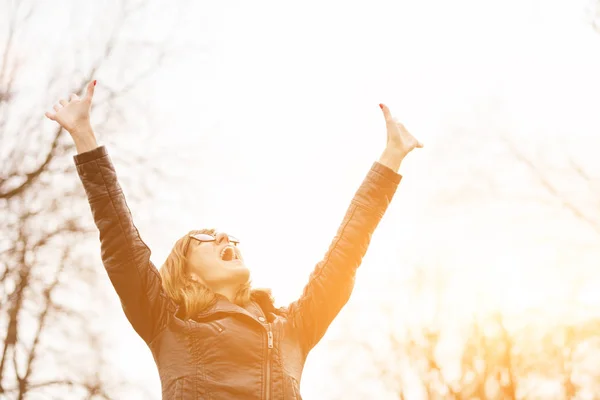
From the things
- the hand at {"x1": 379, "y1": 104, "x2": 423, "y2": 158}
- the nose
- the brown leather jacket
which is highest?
the hand at {"x1": 379, "y1": 104, "x2": 423, "y2": 158}

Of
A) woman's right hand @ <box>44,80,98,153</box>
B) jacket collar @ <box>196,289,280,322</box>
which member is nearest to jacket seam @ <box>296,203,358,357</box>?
jacket collar @ <box>196,289,280,322</box>

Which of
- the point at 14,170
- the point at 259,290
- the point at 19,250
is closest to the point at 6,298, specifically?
the point at 19,250

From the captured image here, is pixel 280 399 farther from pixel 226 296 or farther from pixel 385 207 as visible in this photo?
pixel 385 207

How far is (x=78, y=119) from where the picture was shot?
346 cm

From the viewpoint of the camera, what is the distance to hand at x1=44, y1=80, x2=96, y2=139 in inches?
135

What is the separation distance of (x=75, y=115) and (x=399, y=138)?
62.9 inches

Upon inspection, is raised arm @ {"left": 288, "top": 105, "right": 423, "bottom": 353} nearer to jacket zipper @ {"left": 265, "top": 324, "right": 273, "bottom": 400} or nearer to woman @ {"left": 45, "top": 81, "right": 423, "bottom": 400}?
woman @ {"left": 45, "top": 81, "right": 423, "bottom": 400}

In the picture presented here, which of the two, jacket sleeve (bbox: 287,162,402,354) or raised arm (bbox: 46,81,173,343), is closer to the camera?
raised arm (bbox: 46,81,173,343)

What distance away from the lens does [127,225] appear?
3322mm

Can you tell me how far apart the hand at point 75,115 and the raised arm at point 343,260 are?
130 centimetres

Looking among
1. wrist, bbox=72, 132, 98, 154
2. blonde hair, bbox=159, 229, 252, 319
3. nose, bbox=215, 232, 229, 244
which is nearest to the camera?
wrist, bbox=72, 132, 98, 154

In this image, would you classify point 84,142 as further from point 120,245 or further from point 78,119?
point 120,245

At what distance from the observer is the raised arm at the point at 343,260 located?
Answer: 11.9 feet

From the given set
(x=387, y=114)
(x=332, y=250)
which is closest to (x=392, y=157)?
(x=387, y=114)
